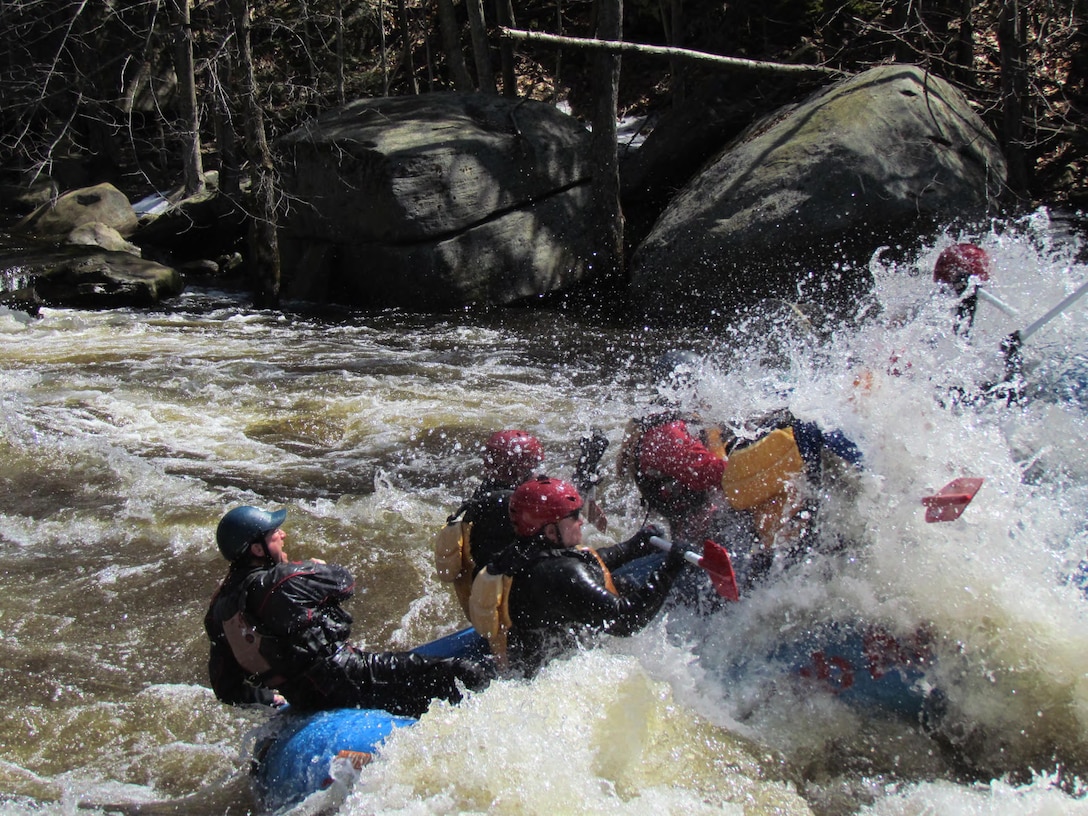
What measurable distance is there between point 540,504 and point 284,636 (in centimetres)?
97

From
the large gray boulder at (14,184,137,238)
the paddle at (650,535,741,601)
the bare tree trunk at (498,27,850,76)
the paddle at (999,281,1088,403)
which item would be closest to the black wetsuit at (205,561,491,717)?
the paddle at (650,535,741,601)

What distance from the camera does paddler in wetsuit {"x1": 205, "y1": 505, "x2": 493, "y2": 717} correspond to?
3.35m

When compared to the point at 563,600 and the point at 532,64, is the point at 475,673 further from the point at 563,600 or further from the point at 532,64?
the point at 532,64

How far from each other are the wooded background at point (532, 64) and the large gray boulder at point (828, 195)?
1.64 feet

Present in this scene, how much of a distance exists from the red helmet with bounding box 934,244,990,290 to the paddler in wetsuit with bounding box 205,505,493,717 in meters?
3.13

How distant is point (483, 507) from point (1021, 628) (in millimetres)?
2097

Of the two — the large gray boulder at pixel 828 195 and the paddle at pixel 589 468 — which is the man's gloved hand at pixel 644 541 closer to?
the paddle at pixel 589 468

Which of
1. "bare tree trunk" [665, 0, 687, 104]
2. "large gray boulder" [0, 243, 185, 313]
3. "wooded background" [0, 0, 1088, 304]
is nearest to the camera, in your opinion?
"wooded background" [0, 0, 1088, 304]

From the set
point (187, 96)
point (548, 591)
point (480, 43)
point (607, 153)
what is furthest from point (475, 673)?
point (187, 96)

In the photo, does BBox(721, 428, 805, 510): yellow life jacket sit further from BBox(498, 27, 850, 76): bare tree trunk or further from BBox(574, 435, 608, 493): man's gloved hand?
BBox(498, 27, 850, 76): bare tree trunk

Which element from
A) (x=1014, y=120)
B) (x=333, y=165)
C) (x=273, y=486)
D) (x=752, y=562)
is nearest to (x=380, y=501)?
(x=273, y=486)

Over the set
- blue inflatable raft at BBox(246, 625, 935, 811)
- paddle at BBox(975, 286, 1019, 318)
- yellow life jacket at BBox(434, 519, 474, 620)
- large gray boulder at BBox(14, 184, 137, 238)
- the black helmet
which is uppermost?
the black helmet

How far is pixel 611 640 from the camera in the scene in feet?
12.9

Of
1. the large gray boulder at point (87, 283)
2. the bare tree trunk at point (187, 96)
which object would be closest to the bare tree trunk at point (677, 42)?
the bare tree trunk at point (187, 96)
